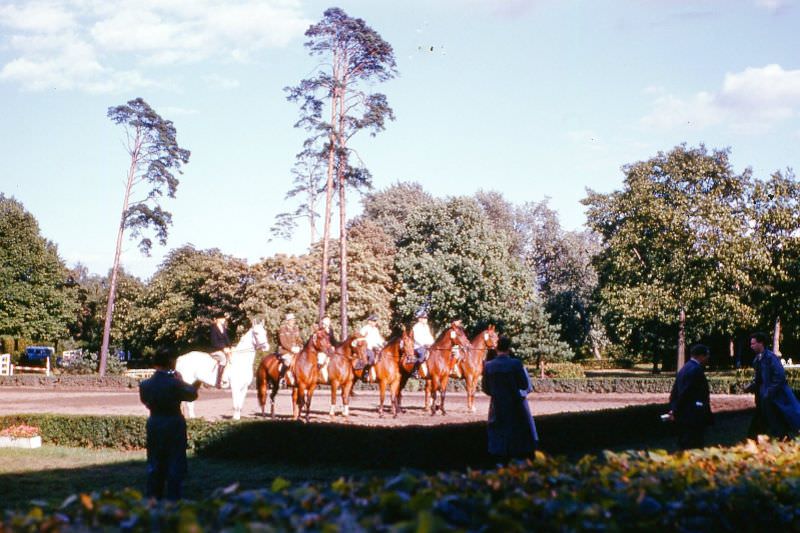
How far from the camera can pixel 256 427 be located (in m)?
15.8

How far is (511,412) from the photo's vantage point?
36.6 ft

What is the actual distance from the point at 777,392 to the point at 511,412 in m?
4.54

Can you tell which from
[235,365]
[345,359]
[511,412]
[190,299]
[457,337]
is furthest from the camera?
[190,299]

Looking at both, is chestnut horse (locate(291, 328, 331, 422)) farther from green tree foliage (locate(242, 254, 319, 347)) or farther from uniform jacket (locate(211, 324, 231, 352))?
green tree foliage (locate(242, 254, 319, 347))

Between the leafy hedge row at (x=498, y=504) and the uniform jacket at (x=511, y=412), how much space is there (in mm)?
4755

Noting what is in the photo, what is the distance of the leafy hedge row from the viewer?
3.87 meters

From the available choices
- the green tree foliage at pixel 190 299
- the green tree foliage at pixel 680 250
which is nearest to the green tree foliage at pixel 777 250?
the green tree foliage at pixel 680 250

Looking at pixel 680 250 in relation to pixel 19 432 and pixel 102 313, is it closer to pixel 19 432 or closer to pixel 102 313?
pixel 19 432

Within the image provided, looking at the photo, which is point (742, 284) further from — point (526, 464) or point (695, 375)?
point (526, 464)

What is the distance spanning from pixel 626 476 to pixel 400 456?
8682 millimetres

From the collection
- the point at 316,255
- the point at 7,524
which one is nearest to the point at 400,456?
the point at 7,524

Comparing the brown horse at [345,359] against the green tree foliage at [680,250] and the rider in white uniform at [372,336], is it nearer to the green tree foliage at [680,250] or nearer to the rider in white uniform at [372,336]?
the rider in white uniform at [372,336]

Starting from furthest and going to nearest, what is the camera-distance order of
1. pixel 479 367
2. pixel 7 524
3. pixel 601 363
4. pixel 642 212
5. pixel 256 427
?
pixel 601 363 → pixel 642 212 → pixel 479 367 → pixel 256 427 → pixel 7 524

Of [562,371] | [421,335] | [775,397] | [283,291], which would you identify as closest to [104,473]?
[775,397]
